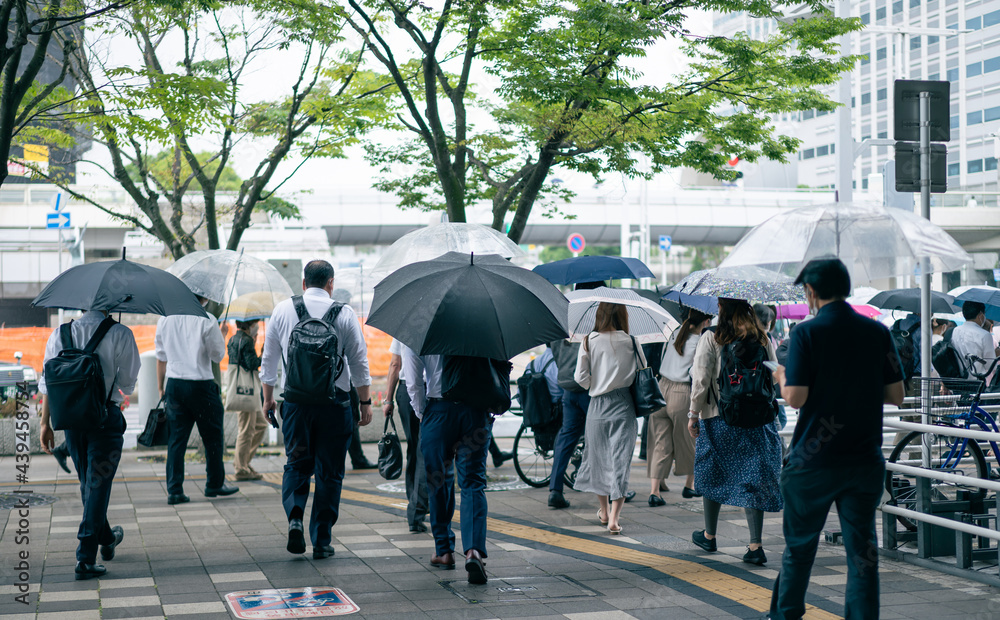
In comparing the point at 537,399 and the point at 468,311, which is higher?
the point at 468,311

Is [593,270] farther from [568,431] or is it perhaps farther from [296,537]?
[296,537]

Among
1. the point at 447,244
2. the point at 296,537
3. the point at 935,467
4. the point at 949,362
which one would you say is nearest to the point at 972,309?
the point at 949,362

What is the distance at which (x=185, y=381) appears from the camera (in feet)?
27.3

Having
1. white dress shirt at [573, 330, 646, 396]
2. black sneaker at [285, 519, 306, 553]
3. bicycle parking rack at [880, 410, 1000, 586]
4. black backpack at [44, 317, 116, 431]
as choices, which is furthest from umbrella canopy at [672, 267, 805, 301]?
black backpack at [44, 317, 116, 431]

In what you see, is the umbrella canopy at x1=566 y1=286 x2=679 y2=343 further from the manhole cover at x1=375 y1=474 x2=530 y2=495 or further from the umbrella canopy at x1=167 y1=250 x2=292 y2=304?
the umbrella canopy at x1=167 y1=250 x2=292 y2=304

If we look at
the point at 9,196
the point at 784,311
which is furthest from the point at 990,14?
the point at 9,196

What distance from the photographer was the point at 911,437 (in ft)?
20.8

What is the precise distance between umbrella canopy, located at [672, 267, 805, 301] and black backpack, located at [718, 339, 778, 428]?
0.33 metres

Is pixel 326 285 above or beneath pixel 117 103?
beneath

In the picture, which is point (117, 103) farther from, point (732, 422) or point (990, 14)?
point (990, 14)

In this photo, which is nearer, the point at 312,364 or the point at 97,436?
the point at 97,436

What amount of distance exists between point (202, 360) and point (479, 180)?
4.80m

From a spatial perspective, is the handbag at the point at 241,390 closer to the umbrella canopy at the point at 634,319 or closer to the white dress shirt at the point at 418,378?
the umbrella canopy at the point at 634,319

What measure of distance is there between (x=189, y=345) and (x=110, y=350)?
2.64 meters
